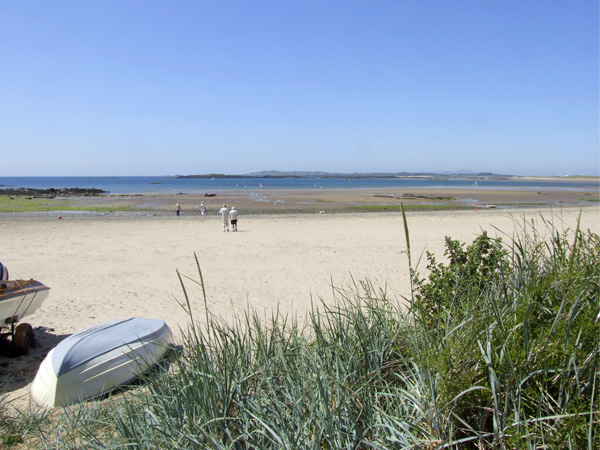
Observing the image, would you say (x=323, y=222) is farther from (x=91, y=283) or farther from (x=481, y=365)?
(x=481, y=365)

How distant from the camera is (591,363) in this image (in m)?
2.40

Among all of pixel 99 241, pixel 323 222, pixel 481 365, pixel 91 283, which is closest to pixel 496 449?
pixel 481 365

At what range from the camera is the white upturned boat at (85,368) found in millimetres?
5082

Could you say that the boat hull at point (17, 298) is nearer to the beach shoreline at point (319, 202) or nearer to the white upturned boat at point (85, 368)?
the white upturned boat at point (85, 368)

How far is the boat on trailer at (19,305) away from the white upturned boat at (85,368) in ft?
3.69

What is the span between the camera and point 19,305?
632 cm

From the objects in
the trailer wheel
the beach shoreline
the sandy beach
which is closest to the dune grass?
the sandy beach

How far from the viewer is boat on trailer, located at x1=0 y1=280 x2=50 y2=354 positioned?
20.1 ft

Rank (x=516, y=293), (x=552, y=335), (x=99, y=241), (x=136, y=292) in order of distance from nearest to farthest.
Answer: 1. (x=552, y=335)
2. (x=516, y=293)
3. (x=136, y=292)
4. (x=99, y=241)

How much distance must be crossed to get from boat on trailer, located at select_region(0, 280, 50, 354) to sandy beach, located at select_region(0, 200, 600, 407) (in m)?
0.24

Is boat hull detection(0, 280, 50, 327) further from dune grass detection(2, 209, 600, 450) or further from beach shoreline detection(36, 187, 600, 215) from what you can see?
beach shoreline detection(36, 187, 600, 215)

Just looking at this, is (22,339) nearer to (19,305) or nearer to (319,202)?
(19,305)

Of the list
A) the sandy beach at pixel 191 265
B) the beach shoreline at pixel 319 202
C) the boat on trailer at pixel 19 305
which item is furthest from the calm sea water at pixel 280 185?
the boat on trailer at pixel 19 305

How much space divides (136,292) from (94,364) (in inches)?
200
